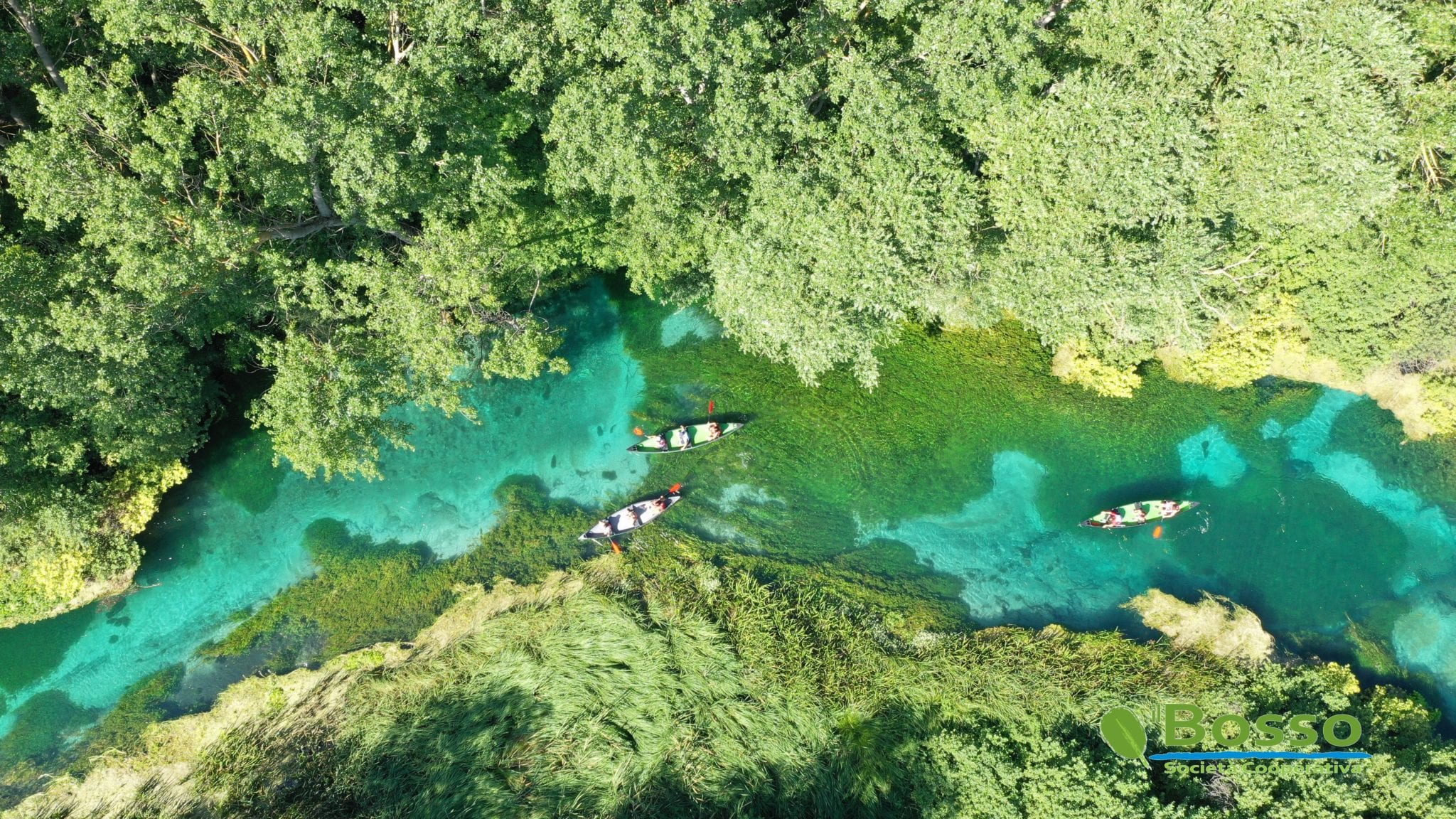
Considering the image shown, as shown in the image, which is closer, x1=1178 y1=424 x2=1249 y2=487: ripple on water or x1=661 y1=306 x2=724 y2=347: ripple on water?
x1=1178 y1=424 x2=1249 y2=487: ripple on water

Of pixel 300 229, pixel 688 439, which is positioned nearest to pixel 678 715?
pixel 688 439

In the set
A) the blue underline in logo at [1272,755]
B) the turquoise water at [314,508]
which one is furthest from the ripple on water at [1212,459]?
the turquoise water at [314,508]

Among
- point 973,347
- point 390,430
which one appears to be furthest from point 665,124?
point 973,347

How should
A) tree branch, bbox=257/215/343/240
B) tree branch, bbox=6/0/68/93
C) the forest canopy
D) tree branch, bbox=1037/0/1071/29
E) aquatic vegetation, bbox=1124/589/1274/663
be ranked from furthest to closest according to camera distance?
aquatic vegetation, bbox=1124/589/1274/663
tree branch, bbox=1037/0/1071/29
tree branch, bbox=257/215/343/240
the forest canopy
tree branch, bbox=6/0/68/93

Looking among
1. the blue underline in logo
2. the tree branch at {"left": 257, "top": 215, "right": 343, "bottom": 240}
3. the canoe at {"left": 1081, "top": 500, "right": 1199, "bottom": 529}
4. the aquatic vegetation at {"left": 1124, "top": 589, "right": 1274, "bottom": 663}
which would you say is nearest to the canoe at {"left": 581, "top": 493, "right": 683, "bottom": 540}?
the tree branch at {"left": 257, "top": 215, "right": 343, "bottom": 240}

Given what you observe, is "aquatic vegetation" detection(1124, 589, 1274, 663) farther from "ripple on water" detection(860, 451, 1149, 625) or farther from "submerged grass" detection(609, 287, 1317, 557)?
"submerged grass" detection(609, 287, 1317, 557)

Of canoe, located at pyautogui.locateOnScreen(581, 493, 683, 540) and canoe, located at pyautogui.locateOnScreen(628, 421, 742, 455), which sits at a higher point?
canoe, located at pyautogui.locateOnScreen(628, 421, 742, 455)

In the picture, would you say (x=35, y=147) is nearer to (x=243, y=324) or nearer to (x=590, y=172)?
(x=243, y=324)
